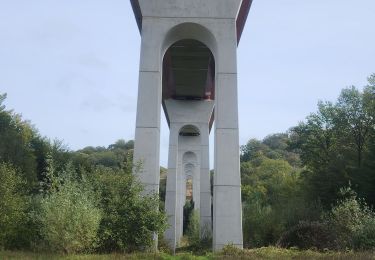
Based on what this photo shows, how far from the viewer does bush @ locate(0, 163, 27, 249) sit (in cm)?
1405

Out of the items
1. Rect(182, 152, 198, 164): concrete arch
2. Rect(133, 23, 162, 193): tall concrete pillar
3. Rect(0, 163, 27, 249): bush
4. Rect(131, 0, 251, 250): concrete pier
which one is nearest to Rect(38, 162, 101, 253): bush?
Rect(0, 163, 27, 249): bush

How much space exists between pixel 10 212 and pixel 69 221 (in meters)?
2.82

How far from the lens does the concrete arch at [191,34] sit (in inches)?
742

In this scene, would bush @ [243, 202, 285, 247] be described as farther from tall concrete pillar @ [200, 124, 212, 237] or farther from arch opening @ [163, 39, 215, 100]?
arch opening @ [163, 39, 215, 100]

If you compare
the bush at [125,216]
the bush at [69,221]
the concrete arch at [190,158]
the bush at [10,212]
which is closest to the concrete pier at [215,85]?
the bush at [125,216]

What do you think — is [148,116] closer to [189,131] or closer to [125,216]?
[125,216]

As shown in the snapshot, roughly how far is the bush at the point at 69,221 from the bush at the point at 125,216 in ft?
2.70

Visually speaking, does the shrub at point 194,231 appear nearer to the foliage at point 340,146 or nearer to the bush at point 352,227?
the foliage at point 340,146

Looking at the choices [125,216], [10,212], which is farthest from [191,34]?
[10,212]

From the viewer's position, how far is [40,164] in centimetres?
5256

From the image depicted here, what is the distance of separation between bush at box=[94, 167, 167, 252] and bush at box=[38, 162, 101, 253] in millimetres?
824

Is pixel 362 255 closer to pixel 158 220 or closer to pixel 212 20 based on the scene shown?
pixel 158 220

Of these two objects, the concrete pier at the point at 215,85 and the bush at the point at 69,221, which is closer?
the bush at the point at 69,221

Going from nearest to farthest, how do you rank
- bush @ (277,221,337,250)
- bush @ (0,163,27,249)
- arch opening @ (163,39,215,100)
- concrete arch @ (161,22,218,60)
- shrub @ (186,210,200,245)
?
bush @ (0,163,27,249) < bush @ (277,221,337,250) < concrete arch @ (161,22,218,60) < arch opening @ (163,39,215,100) < shrub @ (186,210,200,245)
